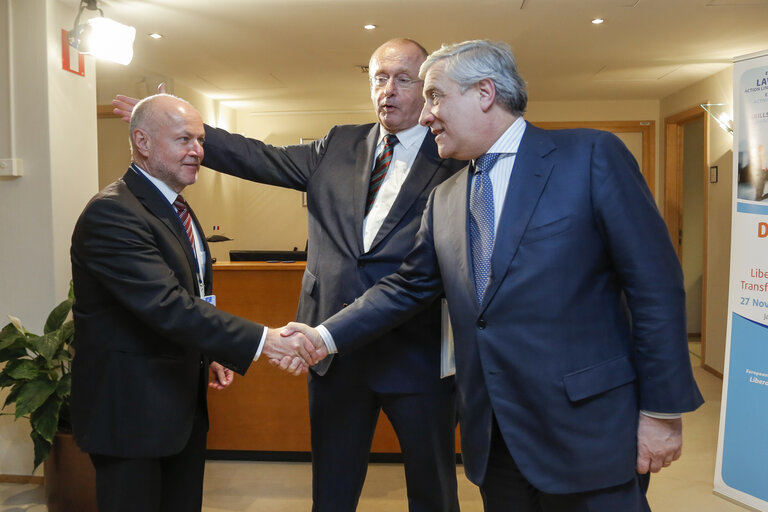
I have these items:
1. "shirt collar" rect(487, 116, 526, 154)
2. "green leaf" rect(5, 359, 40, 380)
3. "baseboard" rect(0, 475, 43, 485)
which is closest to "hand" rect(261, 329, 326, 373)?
"shirt collar" rect(487, 116, 526, 154)

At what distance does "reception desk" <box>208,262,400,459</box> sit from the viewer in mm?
3650

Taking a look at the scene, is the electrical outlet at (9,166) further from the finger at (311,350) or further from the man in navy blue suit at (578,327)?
the man in navy blue suit at (578,327)

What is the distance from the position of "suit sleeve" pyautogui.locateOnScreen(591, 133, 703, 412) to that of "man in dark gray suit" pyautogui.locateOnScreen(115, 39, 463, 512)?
65cm

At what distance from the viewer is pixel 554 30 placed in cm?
491

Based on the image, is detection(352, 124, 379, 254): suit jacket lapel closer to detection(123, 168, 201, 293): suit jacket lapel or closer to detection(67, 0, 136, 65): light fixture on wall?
detection(123, 168, 201, 293): suit jacket lapel

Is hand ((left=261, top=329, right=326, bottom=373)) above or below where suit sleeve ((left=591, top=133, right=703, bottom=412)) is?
below

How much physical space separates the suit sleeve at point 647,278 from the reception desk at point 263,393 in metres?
2.44

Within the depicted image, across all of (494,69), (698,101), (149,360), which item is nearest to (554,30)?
(698,101)

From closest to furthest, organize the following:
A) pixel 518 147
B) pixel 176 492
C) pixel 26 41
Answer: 1. pixel 518 147
2. pixel 176 492
3. pixel 26 41

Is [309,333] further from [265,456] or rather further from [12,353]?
[265,456]

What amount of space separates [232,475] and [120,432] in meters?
1.94

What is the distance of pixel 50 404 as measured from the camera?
2.97m

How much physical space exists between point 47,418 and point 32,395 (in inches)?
5.0

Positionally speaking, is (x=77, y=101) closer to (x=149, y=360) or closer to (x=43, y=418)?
(x=43, y=418)
